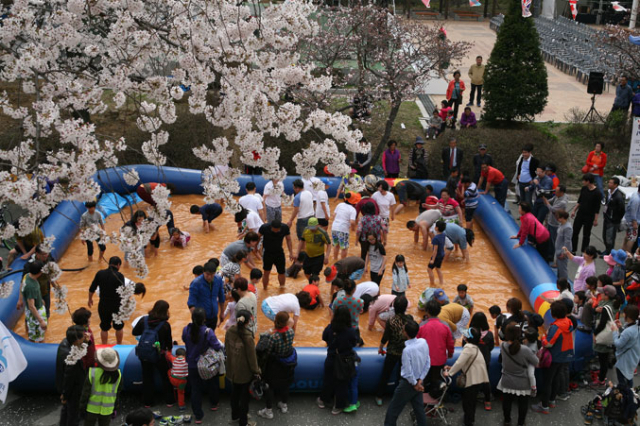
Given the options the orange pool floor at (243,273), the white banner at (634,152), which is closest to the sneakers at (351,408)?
the orange pool floor at (243,273)

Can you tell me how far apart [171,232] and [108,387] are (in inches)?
194

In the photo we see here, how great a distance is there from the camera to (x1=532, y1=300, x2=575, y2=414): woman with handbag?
24.9ft

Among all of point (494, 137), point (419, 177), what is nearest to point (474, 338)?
point (419, 177)

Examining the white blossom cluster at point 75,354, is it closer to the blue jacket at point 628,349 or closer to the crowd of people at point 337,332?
the crowd of people at point 337,332

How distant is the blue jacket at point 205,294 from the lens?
830 cm

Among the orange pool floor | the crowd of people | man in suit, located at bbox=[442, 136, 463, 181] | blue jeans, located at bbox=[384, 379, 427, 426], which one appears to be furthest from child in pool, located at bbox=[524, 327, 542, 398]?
man in suit, located at bbox=[442, 136, 463, 181]

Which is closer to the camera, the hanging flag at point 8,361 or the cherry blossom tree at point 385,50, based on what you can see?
the hanging flag at point 8,361

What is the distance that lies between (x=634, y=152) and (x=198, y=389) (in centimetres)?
1119

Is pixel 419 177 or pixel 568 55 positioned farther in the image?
pixel 568 55

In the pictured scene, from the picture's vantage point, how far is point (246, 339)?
7.08 m

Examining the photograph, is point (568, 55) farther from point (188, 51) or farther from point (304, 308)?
point (188, 51)

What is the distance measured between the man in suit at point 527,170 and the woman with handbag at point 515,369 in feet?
19.0

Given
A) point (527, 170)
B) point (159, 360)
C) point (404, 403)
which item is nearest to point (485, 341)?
point (404, 403)

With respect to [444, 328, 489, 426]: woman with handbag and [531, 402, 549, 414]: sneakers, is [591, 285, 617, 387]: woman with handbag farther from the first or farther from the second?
[444, 328, 489, 426]: woman with handbag
